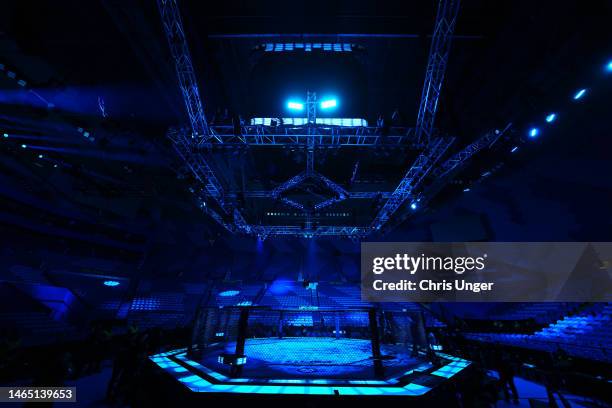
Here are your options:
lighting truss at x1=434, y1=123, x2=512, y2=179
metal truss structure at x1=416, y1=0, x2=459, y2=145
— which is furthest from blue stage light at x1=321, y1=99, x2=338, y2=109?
lighting truss at x1=434, y1=123, x2=512, y2=179

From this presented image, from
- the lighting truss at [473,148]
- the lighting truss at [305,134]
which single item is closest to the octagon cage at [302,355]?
the lighting truss at [305,134]

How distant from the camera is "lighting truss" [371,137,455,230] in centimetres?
740

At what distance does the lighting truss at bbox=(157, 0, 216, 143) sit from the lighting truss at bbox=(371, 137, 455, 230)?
6.29 m

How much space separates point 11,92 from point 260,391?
1052cm

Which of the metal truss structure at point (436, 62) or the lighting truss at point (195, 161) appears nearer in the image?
the metal truss structure at point (436, 62)

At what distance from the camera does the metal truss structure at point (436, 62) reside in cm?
524

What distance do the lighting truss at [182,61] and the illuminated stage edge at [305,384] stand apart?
5.66 meters

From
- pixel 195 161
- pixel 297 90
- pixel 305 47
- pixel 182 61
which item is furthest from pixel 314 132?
pixel 195 161

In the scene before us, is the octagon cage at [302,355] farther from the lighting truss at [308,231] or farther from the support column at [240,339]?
the lighting truss at [308,231]

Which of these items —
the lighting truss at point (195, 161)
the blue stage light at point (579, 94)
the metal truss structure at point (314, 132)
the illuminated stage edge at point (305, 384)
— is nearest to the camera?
the illuminated stage edge at point (305, 384)

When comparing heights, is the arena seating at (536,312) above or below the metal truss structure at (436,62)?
below

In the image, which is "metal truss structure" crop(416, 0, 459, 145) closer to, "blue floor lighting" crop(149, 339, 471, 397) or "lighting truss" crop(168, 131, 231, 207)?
"blue floor lighting" crop(149, 339, 471, 397)

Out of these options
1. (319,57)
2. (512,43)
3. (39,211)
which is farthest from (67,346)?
(512,43)

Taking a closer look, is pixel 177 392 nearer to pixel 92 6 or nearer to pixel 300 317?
pixel 92 6
